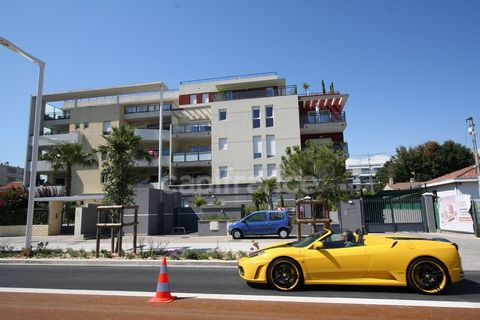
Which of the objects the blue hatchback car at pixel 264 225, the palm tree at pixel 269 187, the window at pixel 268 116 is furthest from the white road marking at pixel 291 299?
the window at pixel 268 116

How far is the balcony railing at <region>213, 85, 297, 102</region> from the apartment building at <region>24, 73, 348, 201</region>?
0.34 ft

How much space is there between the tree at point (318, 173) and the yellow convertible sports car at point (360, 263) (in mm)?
11398

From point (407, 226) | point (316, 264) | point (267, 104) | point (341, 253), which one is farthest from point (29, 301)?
point (267, 104)

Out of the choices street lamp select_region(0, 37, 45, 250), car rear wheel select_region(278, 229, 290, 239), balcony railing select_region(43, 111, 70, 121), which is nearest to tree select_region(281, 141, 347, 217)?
car rear wheel select_region(278, 229, 290, 239)

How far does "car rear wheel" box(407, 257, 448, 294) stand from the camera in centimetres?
657

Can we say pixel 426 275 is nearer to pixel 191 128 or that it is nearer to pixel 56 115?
pixel 191 128

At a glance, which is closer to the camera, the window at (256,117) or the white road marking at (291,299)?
the white road marking at (291,299)

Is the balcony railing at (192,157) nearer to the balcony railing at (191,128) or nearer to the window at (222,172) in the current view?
the window at (222,172)

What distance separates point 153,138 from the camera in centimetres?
3753

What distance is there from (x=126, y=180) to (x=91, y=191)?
2715 cm

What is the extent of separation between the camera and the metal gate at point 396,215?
2094cm

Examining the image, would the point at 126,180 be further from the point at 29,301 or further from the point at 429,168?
the point at 429,168

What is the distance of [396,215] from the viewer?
69.4ft

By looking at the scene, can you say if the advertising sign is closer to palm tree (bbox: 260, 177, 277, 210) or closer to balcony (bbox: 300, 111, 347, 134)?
palm tree (bbox: 260, 177, 277, 210)
